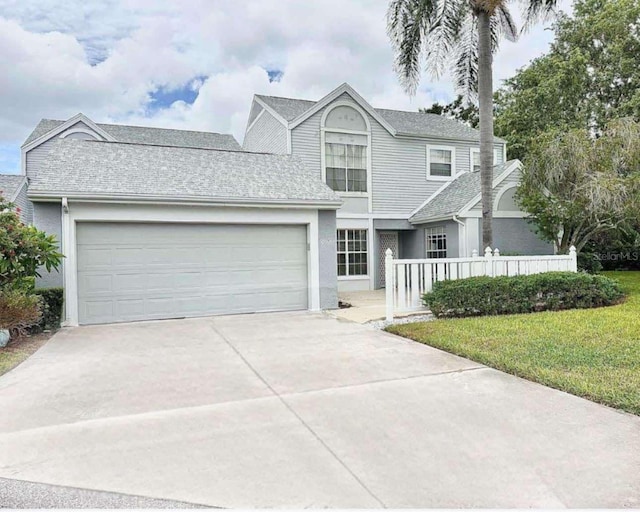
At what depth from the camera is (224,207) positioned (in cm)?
1087

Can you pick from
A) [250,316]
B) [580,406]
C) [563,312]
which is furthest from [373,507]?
[563,312]

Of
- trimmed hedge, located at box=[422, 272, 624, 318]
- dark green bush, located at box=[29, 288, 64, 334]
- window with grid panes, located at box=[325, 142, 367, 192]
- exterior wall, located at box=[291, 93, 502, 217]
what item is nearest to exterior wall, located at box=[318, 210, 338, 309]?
trimmed hedge, located at box=[422, 272, 624, 318]

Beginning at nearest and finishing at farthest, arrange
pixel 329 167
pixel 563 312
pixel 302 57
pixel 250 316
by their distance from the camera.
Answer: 1. pixel 563 312
2. pixel 250 316
3. pixel 329 167
4. pixel 302 57

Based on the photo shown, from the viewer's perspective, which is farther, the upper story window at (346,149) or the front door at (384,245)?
the front door at (384,245)

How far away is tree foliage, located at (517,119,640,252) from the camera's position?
504 inches

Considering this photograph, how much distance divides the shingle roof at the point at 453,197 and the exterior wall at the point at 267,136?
5.67m

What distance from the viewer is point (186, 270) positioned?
10.7 m

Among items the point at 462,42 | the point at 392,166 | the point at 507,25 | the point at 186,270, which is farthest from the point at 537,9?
the point at 186,270

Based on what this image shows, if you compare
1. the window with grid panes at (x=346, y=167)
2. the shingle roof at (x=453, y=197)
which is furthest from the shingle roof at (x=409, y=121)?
the shingle roof at (x=453, y=197)

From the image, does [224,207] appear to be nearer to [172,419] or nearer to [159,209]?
[159,209]

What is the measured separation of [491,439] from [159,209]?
8801 millimetres

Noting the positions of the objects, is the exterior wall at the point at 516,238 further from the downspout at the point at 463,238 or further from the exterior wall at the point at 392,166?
the exterior wall at the point at 392,166

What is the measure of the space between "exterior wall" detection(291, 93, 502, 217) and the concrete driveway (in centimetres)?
1075

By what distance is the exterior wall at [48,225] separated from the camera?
31.5 feet
